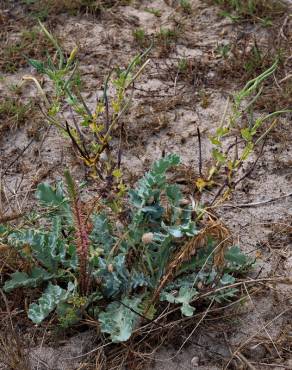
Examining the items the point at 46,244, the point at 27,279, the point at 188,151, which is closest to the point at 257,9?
the point at 188,151

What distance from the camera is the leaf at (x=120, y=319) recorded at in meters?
2.15

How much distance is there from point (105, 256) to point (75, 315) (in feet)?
0.86

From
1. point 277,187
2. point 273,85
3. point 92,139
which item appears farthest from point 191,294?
point 273,85

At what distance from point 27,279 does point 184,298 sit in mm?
618

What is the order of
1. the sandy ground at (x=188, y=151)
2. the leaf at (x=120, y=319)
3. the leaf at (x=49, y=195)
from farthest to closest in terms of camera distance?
the leaf at (x=49, y=195) → the sandy ground at (x=188, y=151) → the leaf at (x=120, y=319)

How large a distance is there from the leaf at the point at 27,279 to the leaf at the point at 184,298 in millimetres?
463

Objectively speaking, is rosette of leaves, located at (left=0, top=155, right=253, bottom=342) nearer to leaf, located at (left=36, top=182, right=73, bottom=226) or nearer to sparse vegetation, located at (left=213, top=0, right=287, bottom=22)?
leaf, located at (left=36, top=182, right=73, bottom=226)

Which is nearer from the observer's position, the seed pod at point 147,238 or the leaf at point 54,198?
the seed pod at point 147,238

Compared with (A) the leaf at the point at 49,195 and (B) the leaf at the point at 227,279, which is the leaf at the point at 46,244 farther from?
(B) the leaf at the point at 227,279

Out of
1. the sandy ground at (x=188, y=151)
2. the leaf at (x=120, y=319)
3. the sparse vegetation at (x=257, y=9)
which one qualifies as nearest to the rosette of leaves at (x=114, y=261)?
the leaf at (x=120, y=319)

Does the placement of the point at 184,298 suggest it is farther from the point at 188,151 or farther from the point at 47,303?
the point at 188,151

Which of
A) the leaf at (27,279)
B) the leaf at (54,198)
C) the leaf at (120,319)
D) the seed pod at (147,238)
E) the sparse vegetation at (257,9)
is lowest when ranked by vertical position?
the leaf at (120,319)

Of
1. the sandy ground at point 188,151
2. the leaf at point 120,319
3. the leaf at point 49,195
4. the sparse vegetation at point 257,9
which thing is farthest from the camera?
the sparse vegetation at point 257,9

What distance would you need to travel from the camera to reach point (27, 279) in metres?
2.36
